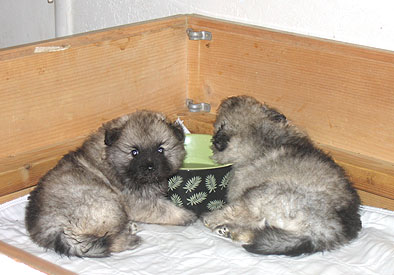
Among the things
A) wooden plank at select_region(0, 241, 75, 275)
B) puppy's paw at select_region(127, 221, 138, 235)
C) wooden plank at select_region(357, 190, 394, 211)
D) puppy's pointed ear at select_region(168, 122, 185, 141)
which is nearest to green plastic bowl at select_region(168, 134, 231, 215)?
puppy's pointed ear at select_region(168, 122, 185, 141)

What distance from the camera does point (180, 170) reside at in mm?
3297

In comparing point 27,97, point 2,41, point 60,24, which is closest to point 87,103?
point 27,97

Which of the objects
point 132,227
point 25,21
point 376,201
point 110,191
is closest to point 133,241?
point 132,227

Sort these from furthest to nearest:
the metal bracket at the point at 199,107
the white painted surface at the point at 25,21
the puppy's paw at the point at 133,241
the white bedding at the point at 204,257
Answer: the white painted surface at the point at 25,21, the metal bracket at the point at 199,107, the puppy's paw at the point at 133,241, the white bedding at the point at 204,257

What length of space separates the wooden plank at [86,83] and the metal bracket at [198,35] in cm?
5

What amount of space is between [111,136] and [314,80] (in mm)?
1352

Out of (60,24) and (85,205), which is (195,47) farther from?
(85,205)

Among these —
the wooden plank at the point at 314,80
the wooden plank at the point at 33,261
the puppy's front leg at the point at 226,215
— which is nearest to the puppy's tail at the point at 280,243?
the puppy's front leg at the point at 226,215

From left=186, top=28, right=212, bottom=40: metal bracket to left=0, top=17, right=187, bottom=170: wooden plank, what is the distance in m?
0.05

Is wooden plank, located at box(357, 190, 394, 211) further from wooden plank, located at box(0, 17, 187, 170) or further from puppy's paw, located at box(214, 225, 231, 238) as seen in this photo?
wooden plank, located at box(0, 17, 187, 170)

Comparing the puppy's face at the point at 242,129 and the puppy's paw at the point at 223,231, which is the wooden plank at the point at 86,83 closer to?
the puppy's face at the point at 242,129

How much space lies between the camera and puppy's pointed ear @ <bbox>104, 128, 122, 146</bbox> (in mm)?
3082

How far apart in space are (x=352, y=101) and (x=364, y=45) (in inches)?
13.2

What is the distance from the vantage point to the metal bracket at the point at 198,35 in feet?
13.8
